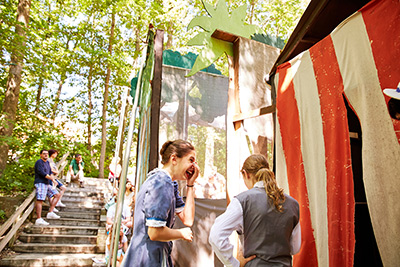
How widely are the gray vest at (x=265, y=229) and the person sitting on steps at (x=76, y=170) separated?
967 centimetres

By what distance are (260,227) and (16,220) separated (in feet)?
24.0

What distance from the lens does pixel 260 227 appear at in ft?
6.42

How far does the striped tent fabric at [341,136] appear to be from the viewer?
178cm

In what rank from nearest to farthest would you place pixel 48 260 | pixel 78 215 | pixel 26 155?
pixel 48 260
pixel 78 215
pixel 26 155

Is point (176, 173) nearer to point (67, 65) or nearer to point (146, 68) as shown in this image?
point (146, 68)

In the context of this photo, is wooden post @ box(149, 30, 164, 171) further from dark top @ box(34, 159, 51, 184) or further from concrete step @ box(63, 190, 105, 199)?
concrete step @ box(63, 190, 105, 199)

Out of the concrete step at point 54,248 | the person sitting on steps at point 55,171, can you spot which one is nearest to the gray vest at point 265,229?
the concrete step at point 54,248

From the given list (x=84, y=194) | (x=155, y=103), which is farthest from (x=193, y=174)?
(x=84, y=194)

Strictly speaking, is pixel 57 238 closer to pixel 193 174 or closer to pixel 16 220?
pixel 16 220

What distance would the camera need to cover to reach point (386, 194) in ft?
5.79

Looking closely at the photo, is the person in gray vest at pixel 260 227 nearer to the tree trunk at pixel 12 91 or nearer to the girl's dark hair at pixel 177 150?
the girl's dark hair at pixel 177 150

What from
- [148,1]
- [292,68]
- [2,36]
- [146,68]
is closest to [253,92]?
[292,68]

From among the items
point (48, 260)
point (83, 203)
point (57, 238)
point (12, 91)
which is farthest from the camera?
point (83, 203)

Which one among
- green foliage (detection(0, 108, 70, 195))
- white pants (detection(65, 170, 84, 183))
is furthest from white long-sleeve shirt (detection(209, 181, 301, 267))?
white pants (detection(65, 170, 84, 183))
